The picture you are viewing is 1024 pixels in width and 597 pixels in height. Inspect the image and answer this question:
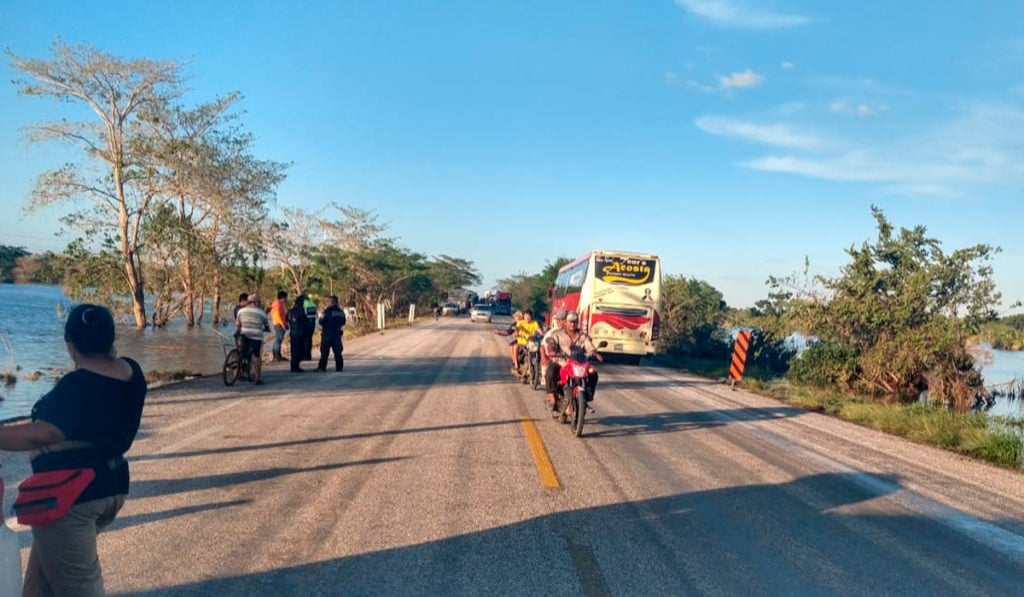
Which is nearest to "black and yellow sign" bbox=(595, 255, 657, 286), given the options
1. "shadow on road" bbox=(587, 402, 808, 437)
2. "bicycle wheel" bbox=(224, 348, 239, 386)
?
"shadow on road" bbox=(587, 402, 808, 437)

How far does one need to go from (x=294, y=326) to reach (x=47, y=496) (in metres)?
15.4

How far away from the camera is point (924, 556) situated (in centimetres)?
637

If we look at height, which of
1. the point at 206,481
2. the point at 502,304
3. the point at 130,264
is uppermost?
the point at 502,304

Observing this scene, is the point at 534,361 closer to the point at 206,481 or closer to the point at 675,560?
the point at 206,481

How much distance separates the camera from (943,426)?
45.2ft

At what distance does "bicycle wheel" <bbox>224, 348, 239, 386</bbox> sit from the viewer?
1509 cm

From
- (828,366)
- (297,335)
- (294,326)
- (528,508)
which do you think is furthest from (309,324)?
(828,366)

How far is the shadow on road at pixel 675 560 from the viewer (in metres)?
5.09

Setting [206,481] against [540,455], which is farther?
[540,455]

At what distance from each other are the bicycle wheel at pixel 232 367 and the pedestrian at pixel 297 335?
285 cm

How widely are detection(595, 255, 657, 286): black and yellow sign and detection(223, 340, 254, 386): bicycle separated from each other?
470 inches

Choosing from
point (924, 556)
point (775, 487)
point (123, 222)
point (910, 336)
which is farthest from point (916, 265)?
point (123, 222)

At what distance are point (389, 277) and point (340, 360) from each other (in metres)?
45.9

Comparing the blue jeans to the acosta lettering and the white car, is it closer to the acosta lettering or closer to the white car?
the acosta lettering
